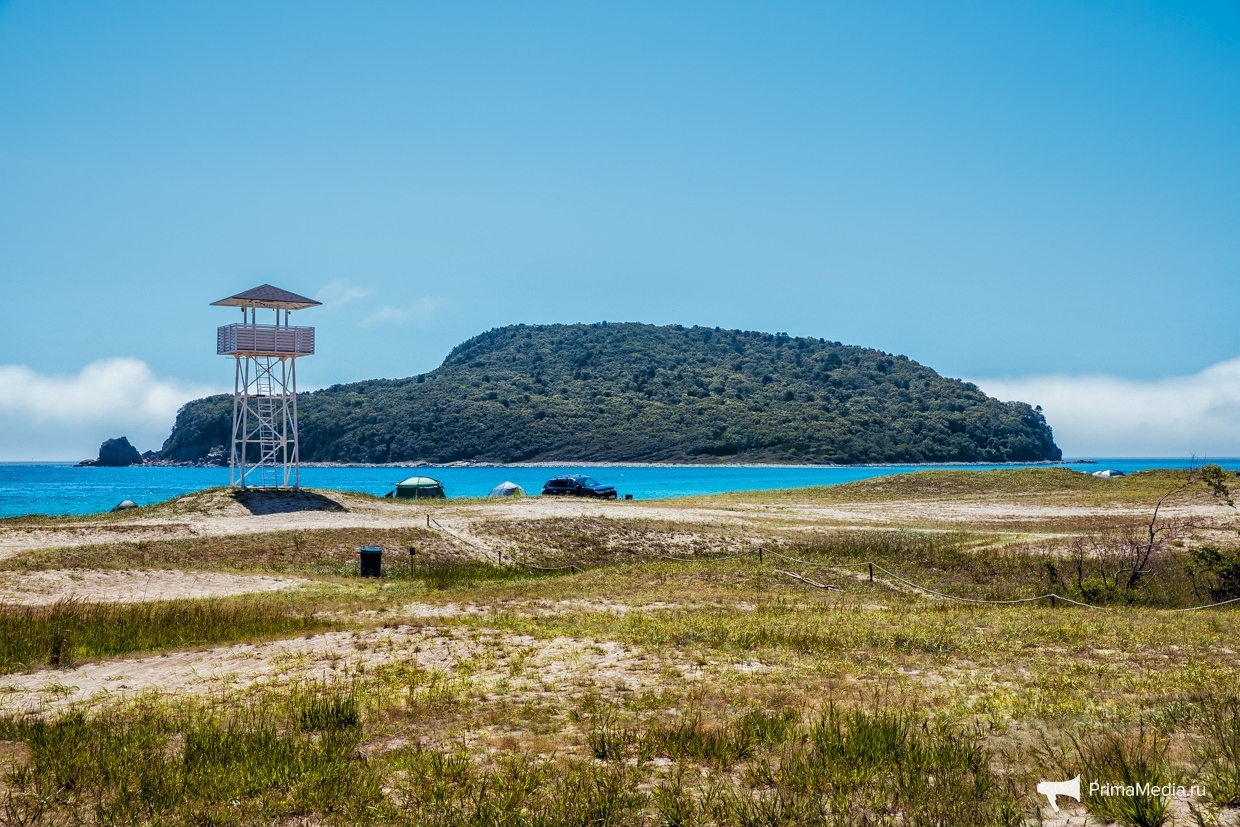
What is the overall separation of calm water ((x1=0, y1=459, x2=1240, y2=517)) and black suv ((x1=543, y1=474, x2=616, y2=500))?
1589 cm

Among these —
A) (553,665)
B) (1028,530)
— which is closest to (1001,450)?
(1028,530)

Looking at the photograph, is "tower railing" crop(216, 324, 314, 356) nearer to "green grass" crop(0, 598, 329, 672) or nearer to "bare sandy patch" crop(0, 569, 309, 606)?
"bare sandy patch" crop(0, 569, 309, 606)

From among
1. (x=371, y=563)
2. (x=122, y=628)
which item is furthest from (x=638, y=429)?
(x=122, y=628)

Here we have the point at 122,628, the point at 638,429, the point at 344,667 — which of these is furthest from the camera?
the point at 638,429

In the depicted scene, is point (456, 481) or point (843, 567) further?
point (456, 481)

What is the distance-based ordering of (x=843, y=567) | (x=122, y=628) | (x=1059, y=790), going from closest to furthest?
(x=1059, y=790) < (x=122, y=628) < (x=843, y=567)

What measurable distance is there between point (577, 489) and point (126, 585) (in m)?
32.8

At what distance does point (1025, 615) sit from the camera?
15906 mm

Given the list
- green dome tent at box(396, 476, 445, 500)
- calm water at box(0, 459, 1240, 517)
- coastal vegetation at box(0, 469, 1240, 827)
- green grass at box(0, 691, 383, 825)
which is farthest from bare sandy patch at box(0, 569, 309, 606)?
calm water at box(0, 459, 1240, 517)

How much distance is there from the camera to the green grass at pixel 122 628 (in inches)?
475

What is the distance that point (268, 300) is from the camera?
38.7 meters

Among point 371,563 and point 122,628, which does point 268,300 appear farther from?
point 122,628

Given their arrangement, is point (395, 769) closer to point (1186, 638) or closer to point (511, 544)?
point (1186, 638)

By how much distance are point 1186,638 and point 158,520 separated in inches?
1157
